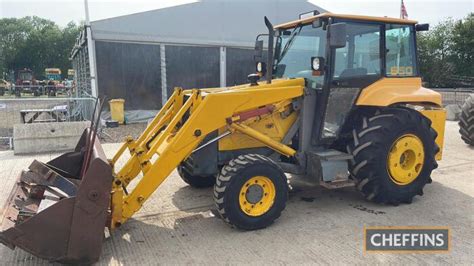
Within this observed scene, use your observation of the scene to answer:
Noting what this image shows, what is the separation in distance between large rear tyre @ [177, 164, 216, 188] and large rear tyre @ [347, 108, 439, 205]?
205cm

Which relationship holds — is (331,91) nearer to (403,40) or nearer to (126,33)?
(403,40)

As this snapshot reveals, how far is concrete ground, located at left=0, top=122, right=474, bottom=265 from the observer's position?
→ 12.5ft

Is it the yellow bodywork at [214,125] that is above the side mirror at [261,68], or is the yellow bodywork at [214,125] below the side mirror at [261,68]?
below

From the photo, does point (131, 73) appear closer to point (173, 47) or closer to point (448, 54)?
point (173, 47)

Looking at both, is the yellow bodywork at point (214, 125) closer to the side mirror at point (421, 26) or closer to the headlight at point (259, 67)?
the side mirror at point (421, 26)

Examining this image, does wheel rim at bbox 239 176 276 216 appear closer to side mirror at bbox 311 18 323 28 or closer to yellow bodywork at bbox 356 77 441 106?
yellow bodywork at bbox 356 77 441 106

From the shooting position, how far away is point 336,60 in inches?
197

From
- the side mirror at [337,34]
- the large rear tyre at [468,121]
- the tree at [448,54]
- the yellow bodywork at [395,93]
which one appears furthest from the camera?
the tree at [448,54]

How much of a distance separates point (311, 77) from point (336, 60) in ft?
1.20

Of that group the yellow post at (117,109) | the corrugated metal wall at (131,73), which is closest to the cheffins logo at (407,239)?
the yellow post at (117,109)

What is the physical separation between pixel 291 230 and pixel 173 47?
10.4 meters

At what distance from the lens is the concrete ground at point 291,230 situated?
3801 mm

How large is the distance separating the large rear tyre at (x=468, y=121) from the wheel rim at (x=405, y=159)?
14.2 feet

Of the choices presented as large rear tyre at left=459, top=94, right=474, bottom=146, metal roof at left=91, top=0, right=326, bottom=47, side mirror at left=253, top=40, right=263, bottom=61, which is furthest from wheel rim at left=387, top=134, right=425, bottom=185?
metal roof at left=91, top=0, right=326, bottom=47
